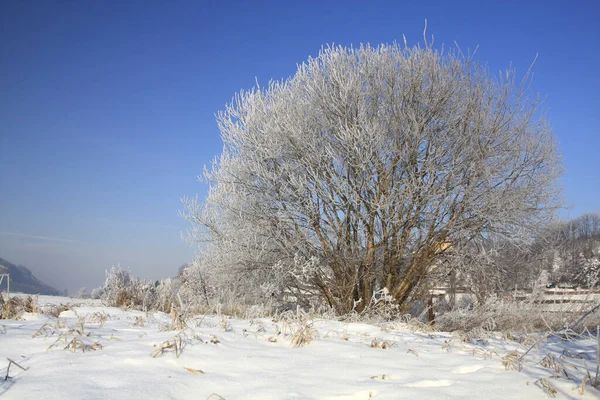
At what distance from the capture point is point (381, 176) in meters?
7.83

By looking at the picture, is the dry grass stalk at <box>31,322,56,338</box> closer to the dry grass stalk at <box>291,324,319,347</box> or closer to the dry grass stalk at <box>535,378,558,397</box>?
the dry grass stalk at <box>291,324,319,347</box>

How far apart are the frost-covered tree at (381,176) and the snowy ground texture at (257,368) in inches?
186

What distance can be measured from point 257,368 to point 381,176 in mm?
5818

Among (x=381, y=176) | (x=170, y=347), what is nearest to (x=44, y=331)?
(x=170, y=347)

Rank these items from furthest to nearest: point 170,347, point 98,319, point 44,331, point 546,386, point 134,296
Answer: point 134,296 < point 98,319 < point 44,331 < point 170,347 < point 546,386

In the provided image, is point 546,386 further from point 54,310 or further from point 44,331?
point 54,310

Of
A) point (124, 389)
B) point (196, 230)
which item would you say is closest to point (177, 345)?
point (124, 389)

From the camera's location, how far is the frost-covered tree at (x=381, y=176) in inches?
307

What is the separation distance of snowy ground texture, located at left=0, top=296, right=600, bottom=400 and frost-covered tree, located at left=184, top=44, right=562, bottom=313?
186 inches

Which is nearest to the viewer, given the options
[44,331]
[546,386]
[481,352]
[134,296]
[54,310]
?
[546,386]

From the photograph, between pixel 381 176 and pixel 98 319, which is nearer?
pixel 98 319

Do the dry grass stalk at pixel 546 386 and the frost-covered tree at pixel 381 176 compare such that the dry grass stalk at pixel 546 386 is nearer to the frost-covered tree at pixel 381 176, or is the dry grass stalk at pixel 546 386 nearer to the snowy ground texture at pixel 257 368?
the snowy ground texture at pixel 257 368

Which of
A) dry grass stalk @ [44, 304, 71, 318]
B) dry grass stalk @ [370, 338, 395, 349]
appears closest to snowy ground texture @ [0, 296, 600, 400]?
dry grass stalk @ [370, 338, 395, 349]

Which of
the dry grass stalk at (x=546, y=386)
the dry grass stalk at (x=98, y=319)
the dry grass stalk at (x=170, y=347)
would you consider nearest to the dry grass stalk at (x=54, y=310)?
the dry grass stalk at (x=98, y=319)
